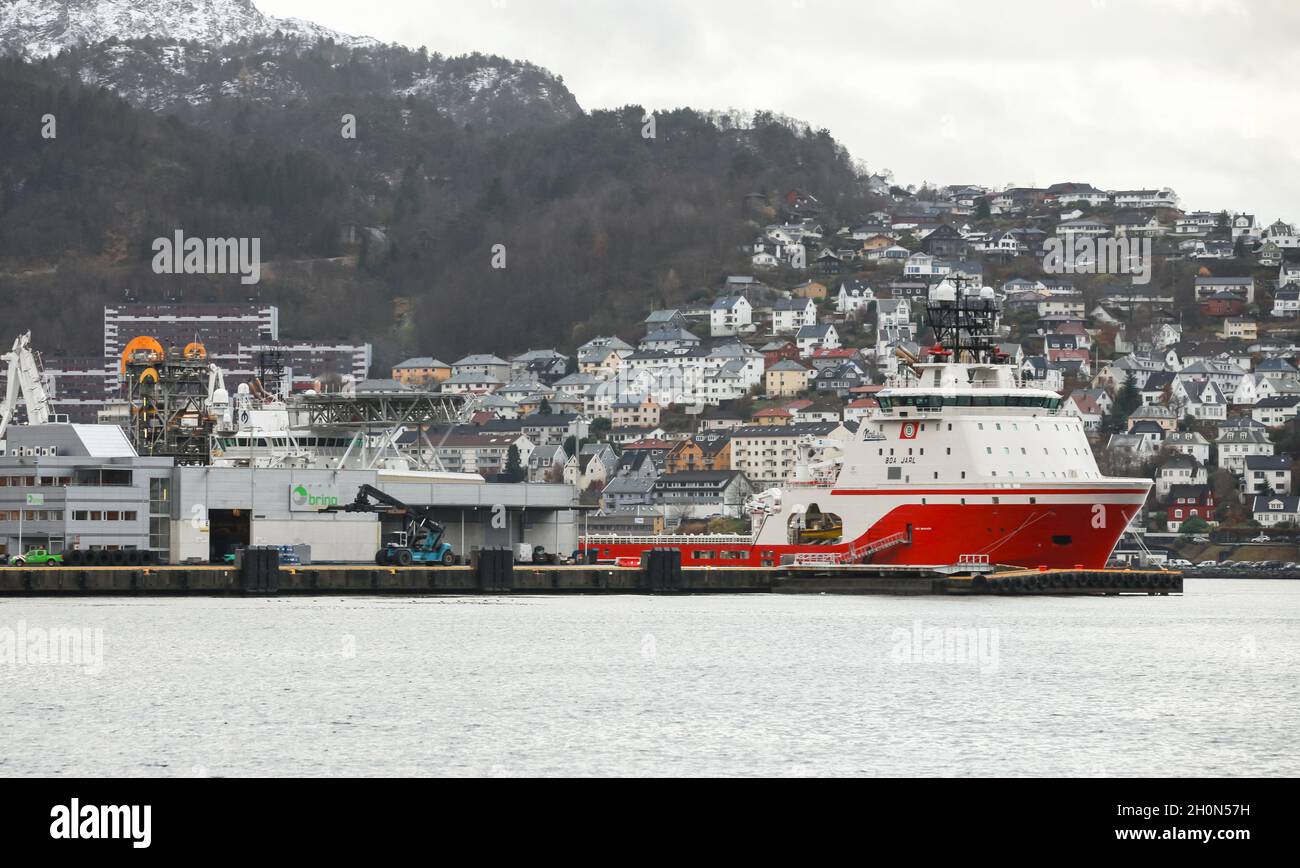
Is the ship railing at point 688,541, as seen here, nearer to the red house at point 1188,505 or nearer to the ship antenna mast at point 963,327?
the ship antenna mast at point 963,327

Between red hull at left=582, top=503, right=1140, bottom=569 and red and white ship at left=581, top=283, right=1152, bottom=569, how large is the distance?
4cm

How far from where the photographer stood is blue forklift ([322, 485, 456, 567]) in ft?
310

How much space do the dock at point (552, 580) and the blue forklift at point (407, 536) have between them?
1.53 m

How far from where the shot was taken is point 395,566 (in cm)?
9388

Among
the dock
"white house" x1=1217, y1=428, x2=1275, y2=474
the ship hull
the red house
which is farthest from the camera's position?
"white house" x1=1217, y1=428, x2=1275, y2=474

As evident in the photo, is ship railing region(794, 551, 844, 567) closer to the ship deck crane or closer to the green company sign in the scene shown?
the green company sign

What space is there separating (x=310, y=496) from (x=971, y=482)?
29462 mm

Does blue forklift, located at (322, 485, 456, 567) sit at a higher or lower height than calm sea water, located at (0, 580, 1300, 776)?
higher

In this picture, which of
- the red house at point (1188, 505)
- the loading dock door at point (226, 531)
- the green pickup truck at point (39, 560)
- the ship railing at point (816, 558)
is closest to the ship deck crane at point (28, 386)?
the loading dock door at point (226, 531)

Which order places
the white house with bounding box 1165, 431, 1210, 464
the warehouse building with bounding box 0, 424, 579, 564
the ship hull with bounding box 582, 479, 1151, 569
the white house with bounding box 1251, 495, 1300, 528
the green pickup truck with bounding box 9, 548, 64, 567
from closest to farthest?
the ship hull with bounding box 582, 479, 1151, 569
the green pickup truck with bounding box 9, 548, 64, 567
the warehouse building with bounding box 0, 424, 579, 564
the white house with bounding box 1251, 495, 1300, 528
the white house with bounding box 1165, 431, 1210, 464

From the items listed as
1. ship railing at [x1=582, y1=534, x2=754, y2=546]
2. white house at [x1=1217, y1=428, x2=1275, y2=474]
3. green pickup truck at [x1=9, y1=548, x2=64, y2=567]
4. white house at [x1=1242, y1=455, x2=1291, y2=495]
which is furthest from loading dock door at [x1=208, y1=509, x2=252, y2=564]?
white house at [x1=1217, y1=428, x2=1275, y2=474]

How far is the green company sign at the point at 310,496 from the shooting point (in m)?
95.7
